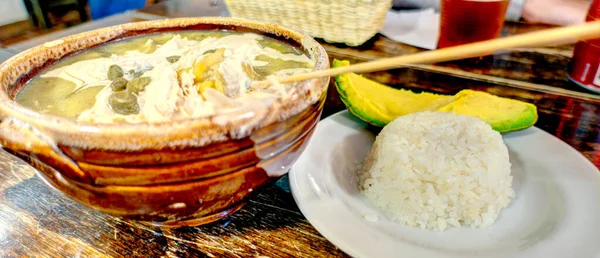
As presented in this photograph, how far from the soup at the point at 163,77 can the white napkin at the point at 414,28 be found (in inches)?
40.6

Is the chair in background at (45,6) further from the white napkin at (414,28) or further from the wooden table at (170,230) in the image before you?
the wooden table at (170,230)

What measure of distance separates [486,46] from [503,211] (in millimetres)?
470

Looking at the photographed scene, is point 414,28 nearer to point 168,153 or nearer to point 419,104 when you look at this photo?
point 419,104

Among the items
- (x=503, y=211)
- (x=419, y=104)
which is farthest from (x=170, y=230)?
(x=419, y=104)

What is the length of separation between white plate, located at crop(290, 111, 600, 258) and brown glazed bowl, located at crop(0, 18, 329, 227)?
0.15 meters

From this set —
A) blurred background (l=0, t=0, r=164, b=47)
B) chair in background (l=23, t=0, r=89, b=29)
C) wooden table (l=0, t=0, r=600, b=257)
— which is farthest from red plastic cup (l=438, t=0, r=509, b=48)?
chair in background (l=23, t=0, r=89, b=29)

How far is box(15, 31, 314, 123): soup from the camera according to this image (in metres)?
0.58

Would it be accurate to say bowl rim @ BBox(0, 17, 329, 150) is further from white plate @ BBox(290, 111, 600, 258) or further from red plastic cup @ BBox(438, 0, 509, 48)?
red plastic cup @ BBox(438, 0, 509, 48)

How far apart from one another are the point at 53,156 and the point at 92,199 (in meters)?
0.09

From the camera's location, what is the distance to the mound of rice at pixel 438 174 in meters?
0.79

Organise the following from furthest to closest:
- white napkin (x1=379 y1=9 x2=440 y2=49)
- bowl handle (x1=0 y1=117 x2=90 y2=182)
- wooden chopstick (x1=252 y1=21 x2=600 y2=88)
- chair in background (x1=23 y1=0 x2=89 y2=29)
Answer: chair in background (x1=23 y1=0 x2=89 y2=29) → white napkin (x1=379 y1=9 x2=440 y2=49) → bowl handle (x1=0 y1=117 x2=90 y2=182) → wooden chopstick (x1=252 y1=21 x2=600 y2=88)

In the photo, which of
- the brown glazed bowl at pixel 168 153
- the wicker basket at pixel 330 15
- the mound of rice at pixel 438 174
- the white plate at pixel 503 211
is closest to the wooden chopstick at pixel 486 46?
the brown glazed bowl at pixel 168 153

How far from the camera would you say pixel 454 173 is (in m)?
0.85

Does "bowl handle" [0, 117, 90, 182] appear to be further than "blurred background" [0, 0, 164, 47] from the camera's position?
No
